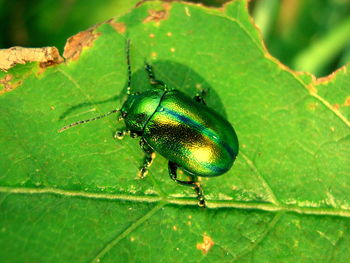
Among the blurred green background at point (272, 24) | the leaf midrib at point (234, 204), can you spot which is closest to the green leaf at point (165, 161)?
the leaf midrib at point (234, 204)

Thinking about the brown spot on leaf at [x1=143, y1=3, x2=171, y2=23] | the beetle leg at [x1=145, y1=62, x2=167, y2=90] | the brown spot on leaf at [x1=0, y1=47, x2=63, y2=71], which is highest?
the brown spot on leaf at [x1=143, y1=3, x2=171, y2=23]

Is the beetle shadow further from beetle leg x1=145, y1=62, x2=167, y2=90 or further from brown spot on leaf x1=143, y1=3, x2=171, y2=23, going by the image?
brown spot on leaf x1=143, y1=3, x2=171, y2=23

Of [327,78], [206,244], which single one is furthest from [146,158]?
[327,78]

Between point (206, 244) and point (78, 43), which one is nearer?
point (206, 244)

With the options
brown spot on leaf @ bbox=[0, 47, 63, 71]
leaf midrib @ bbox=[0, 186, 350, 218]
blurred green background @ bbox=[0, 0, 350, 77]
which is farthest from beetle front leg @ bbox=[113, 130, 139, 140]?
blurred green background @ bbox=[0, 0, 350, 77]

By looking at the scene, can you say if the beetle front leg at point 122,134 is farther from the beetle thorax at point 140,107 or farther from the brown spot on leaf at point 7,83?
the brown spot on leaf at point 7,83

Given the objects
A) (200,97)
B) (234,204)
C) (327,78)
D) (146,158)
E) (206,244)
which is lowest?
(206,244)

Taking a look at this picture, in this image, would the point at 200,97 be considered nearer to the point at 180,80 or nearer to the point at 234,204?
the point at 180,80
